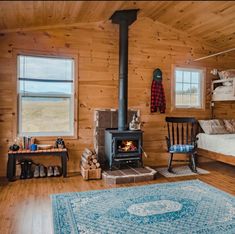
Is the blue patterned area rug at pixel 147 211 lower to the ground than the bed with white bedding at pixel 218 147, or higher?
lower

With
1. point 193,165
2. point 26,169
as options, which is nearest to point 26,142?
point 26,169

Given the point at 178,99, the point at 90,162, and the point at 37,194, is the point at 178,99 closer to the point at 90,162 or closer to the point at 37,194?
the point at 90,162

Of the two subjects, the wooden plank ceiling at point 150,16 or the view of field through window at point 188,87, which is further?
the view of field through window at point 188,87

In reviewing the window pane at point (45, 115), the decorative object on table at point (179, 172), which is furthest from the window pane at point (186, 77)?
the window pane at point (45, 115)

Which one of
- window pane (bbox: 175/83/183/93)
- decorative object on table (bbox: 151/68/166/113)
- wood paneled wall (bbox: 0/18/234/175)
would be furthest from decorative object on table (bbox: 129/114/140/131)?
window pane (bbox: 175/83/183/93)

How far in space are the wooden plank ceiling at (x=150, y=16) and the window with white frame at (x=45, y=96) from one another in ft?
2.17

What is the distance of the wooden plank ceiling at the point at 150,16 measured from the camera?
3121 millimetres

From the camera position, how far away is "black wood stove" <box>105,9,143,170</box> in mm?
4070

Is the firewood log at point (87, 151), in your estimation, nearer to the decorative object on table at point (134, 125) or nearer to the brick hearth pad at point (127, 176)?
the brick hearth pad at point (127, 176)

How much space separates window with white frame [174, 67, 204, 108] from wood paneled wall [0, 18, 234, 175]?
0.16m

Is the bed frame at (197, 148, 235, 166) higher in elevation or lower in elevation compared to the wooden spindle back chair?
lower

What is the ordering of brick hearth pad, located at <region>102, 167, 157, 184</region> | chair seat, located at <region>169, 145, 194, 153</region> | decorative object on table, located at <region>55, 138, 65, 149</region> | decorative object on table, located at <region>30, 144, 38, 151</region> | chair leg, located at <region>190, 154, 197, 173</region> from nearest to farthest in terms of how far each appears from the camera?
brick hearth pad, located at <region>102, 167, 157, 184</region> < decorative object on table, located at <region>30, 144, 38, 151</region> < decorative object on table, located at <region>55, 138, 65, 149</region> < chair seat, located at <region>169, 145, 194, 153</region> < chair leg, located at <region>190, 154, 197, 173</region>

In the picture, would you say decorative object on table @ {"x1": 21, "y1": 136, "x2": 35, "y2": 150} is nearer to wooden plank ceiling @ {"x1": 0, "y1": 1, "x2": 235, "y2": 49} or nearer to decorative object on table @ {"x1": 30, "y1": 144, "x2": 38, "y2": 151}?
decorative object on table @ {"x1": 30, "y1": 144, "x2": 38, "y2": 151}

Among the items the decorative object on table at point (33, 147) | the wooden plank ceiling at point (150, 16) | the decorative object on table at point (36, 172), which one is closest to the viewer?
the wooden plank ceiling at point (150, 16)
